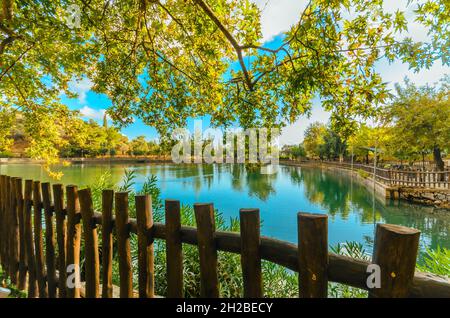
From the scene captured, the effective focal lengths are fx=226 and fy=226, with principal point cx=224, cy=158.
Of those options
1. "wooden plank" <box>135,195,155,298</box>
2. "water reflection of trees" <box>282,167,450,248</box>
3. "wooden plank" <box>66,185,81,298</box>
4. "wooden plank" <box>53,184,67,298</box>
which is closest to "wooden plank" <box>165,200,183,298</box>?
"wooden plank" <box>135,195,155,298</box>

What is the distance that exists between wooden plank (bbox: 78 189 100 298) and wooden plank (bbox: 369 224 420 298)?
1671 millimetres

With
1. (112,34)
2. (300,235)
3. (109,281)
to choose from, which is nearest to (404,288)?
(300,235)

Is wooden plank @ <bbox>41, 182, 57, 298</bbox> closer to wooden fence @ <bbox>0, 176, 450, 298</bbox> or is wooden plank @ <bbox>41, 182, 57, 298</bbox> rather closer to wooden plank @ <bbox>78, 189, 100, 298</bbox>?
wooden fence @ <bbox>0, 176, 450, 298</bbox>

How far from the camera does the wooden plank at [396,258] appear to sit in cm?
71

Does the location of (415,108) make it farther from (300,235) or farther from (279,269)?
(300,235)

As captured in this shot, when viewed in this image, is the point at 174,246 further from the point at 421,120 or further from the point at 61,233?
the point at 421,120

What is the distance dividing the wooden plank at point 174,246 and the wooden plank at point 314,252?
25.6 inches

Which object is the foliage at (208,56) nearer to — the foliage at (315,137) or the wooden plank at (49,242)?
the wooden plank at (49,242)

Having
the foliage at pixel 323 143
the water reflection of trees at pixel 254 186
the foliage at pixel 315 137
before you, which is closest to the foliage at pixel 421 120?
the water reflection of trees at pixel 254 186

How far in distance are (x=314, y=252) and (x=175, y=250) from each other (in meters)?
0.73

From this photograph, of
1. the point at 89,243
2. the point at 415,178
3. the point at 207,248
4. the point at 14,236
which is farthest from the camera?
the point at 415,178

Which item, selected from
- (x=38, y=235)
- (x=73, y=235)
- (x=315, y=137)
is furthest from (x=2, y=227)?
(x=315, y=137)

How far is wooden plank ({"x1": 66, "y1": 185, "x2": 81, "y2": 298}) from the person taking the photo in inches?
65.4

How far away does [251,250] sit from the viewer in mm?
1012
